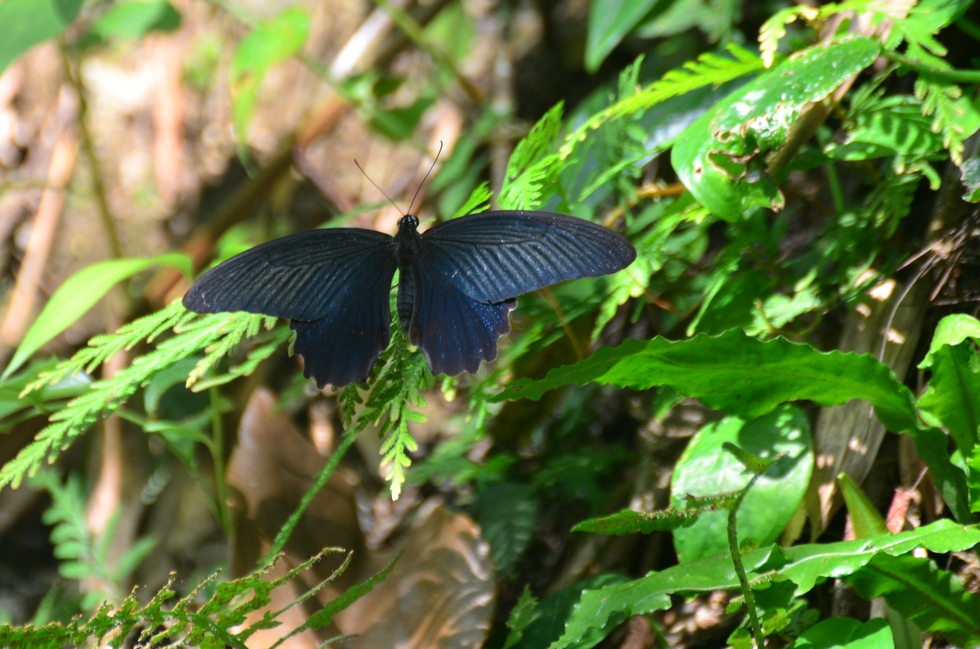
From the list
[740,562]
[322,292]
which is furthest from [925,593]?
[322,292]

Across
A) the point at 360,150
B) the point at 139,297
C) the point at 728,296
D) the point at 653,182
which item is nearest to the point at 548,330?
the point at 728,296

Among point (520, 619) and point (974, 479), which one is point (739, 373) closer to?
point (974, 479)

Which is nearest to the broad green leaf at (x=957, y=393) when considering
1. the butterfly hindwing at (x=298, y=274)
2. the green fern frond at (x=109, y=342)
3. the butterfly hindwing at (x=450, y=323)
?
the butterfly hindwing at (x=450, y=323)

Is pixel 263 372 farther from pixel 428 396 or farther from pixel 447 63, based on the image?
pixel 447 63

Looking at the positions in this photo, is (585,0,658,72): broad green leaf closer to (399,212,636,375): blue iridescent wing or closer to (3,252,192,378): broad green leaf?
(399,212,636,375): blue iridescent wing

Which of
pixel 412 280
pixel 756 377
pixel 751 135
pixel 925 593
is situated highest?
pixel 412 280

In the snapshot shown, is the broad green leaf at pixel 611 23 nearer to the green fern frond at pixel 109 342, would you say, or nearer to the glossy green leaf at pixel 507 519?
the glossy green leaf at pixel 507 519
